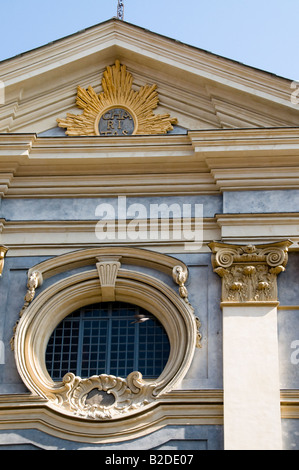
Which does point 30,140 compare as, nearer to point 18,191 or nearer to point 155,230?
point 18,191

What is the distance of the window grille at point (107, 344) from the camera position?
19.3m

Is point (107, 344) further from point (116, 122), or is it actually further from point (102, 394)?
point (116, 122)

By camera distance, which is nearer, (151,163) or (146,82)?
(151,163)

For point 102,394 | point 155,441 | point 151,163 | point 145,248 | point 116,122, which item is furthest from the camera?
point 116,122

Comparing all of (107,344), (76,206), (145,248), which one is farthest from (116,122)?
(107,344)

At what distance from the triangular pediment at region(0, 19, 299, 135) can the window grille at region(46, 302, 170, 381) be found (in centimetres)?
378

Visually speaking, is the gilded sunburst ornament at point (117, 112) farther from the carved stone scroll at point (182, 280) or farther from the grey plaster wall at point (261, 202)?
the carved stone scroll at point (182, 280)

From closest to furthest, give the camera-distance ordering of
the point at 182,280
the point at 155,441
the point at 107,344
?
the point at 155,441
the point at 182,280
the point at 107,344

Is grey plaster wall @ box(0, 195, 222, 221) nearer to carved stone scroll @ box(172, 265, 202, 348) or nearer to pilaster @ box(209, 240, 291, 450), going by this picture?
pilaster @ box(209, 240, 291, 450)

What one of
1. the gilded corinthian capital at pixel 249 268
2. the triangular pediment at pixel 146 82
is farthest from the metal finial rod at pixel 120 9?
the gilded corinthian capital at pixel 249 268

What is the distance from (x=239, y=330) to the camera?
18812 mm

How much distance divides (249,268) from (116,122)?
4.23 meters

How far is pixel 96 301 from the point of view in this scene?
20.1 meters

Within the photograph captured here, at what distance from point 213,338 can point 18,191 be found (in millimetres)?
4672
